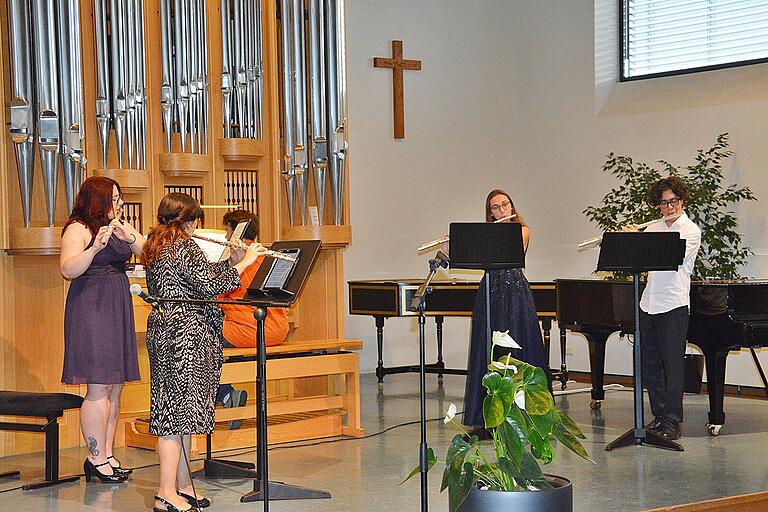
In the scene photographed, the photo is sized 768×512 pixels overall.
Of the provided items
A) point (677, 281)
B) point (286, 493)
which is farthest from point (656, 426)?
point (286, 493)

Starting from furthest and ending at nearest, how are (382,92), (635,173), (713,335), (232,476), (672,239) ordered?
(382,92)
(635,173)
(713,335)
(672,239)
(232,476)

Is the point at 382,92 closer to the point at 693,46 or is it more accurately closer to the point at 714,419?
the point at 693,46

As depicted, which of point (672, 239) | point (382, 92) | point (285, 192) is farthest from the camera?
point (382, 92)

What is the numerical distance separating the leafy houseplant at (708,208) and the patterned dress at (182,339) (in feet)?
15.0

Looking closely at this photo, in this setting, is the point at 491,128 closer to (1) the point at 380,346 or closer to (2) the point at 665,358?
(1) the point at 380,346

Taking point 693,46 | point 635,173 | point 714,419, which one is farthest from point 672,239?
point 693,46

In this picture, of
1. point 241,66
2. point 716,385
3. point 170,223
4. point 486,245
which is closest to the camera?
point 170,223

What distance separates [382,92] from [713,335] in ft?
15.7

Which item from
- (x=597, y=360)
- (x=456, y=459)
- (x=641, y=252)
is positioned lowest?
(x=597, y=360)

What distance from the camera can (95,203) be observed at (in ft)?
18.3

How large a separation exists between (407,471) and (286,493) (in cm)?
85

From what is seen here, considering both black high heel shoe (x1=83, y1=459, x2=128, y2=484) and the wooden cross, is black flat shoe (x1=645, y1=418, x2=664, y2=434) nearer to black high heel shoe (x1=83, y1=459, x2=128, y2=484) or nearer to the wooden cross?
black high heel shoe (x1=83, y1=459, x2=128, y2=484)

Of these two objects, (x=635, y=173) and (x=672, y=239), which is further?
(x=635, y=173)

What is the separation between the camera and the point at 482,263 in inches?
245
